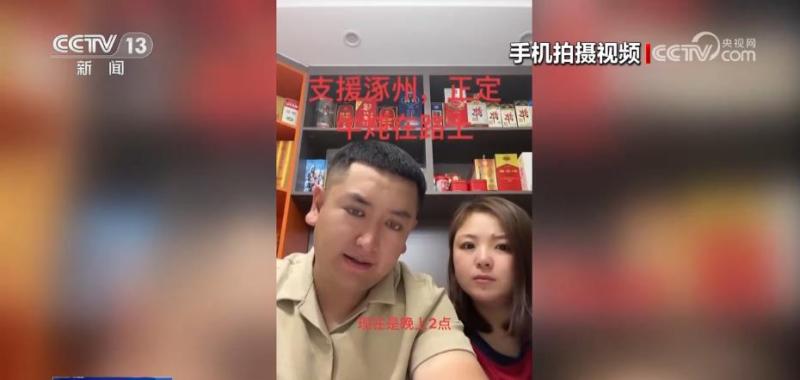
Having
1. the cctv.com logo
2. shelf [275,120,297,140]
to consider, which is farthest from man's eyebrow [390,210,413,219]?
the cctv.com logo

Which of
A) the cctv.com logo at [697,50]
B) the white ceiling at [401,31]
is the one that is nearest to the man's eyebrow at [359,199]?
the white ceiling at [401,31]

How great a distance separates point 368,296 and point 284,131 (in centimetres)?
31

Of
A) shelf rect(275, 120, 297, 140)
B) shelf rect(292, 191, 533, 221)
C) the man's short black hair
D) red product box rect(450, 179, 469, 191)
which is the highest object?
shelf rect(275, 120, 297, 140)

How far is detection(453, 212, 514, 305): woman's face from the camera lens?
836mm

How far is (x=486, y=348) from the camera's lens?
844mm

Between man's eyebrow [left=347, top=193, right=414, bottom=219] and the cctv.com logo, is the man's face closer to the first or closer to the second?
man's eyebrow [left=347, top=193, right=414, bottom=219]

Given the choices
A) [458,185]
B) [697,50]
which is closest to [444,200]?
[458,185]

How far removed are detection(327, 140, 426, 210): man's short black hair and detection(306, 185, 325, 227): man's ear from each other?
0.10 feet

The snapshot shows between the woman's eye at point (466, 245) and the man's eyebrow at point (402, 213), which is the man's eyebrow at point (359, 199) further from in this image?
the woman's eye at point (466, 245)

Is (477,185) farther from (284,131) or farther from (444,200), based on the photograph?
(284,131)

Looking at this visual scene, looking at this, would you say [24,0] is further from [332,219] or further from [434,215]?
[434,215]

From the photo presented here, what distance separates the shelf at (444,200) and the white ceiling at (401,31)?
22 cm

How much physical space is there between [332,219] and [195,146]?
27 centimetres

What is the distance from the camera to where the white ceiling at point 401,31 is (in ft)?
2.88
